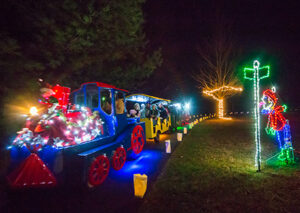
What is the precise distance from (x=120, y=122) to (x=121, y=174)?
1.67m

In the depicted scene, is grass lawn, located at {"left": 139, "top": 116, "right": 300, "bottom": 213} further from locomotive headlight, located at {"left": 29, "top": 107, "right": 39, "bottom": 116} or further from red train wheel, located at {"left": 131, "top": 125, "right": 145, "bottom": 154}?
locomotive headlight, located at {"left": 29, "top": 107, "right": 39, "bottom": 116}

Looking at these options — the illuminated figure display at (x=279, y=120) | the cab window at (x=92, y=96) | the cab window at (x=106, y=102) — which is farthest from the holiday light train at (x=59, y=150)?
the illuminated figure display at (x=279, y=120)

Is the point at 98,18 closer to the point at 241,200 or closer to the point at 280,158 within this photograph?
the point at 241,200

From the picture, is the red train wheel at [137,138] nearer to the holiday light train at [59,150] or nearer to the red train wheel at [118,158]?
the red train wheel at [118,158]

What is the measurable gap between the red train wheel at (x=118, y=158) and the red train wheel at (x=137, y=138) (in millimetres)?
773

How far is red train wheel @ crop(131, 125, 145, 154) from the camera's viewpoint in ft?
19.9

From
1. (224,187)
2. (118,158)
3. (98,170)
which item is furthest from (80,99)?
(224,187)

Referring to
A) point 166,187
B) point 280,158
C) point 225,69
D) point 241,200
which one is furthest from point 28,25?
point 225,69

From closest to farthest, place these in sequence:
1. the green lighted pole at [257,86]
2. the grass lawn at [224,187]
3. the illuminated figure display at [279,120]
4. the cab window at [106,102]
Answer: the grass lawn at [224,187] → the green lighted pole at [257,86] → the illuminated figure display at [279,120] → the cab window at [106,102]

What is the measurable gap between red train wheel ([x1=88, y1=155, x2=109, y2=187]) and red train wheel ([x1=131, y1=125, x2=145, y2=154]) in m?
1.76

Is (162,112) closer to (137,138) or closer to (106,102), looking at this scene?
(137,138)

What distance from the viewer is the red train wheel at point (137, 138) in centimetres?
607

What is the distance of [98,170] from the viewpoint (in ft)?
13.2

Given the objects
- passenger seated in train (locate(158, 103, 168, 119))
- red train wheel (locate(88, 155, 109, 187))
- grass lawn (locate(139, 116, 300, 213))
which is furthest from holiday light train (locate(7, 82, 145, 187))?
passenger seated in train (locate(158, 103, 168, 119))
